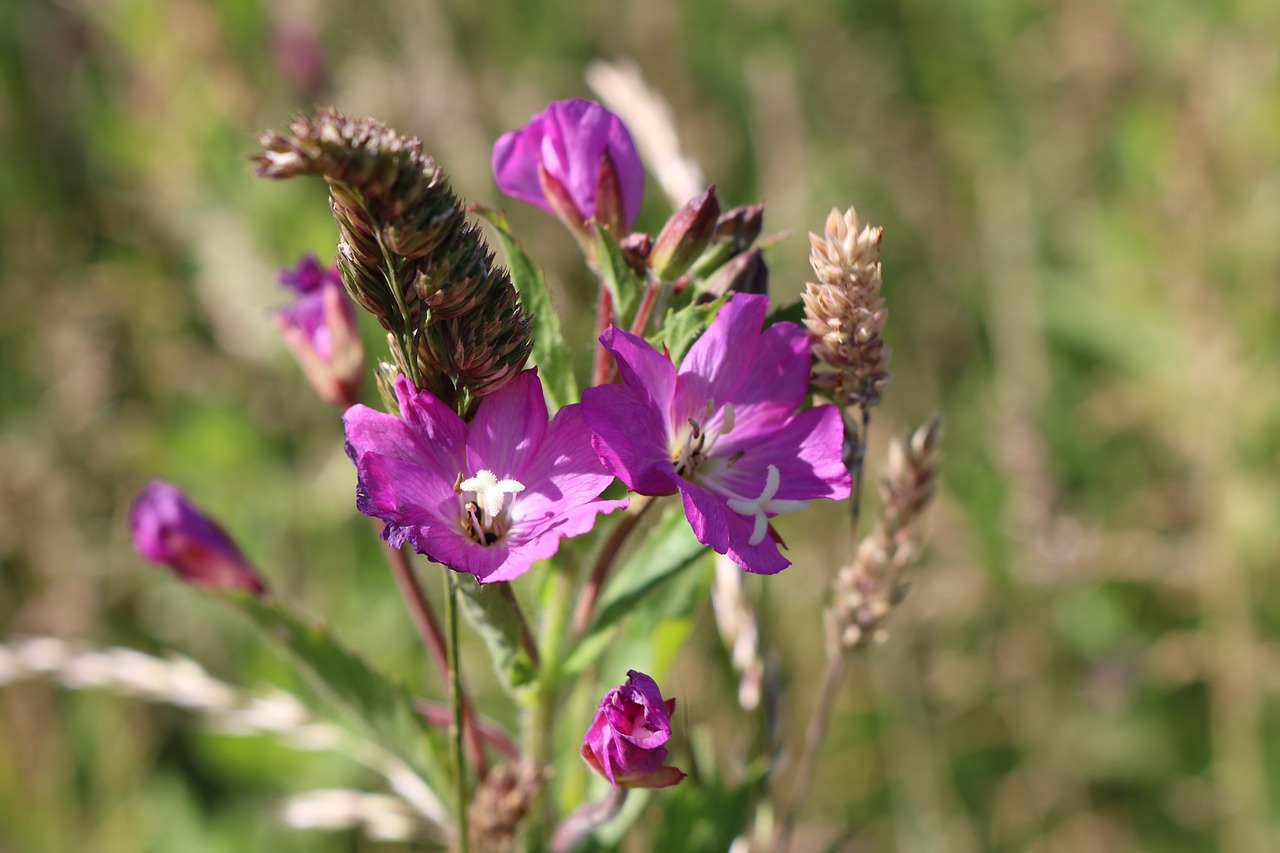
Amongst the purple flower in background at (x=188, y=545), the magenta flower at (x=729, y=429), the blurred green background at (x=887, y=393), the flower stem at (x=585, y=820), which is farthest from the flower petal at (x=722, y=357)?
the blurred green background at (x=887, y=393)

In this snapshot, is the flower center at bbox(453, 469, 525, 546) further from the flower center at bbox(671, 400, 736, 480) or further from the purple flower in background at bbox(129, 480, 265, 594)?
the purple flower in background at bbox(129, 480, 265, 594)

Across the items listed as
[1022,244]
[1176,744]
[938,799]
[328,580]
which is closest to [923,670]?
[938,799]

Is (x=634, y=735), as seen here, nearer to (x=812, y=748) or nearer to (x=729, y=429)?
(x=729, y=429)

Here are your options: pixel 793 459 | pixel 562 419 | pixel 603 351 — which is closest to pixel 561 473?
pixel 562 419

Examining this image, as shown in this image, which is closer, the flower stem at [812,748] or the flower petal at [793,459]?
the flower petal at [793,459]

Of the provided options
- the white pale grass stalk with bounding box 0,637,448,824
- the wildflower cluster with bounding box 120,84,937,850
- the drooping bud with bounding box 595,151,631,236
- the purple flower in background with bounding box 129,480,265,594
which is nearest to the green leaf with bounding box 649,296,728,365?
the wildflower cluster with bounding box 120,84,937,850

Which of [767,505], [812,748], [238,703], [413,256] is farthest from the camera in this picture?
[238,703]

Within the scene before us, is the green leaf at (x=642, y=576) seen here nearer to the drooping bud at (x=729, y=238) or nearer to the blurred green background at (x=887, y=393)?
the drooping bud at (x=729, y=238)
